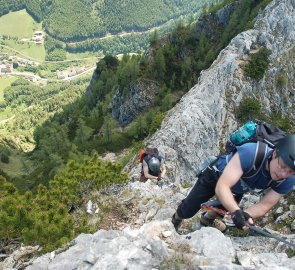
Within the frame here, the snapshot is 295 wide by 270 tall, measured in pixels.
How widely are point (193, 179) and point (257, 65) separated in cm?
2263

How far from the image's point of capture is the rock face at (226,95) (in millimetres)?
36906

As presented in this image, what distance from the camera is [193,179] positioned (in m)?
36.1

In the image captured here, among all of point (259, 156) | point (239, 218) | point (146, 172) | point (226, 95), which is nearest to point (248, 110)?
point (226, 95)

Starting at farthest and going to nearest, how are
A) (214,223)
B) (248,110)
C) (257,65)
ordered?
(257,65) → (248,110) → (214,223)

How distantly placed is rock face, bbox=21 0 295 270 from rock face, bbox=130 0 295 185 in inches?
4.3

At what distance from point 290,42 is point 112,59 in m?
73.8

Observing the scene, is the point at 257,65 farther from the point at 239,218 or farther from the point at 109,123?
the point at 239,218

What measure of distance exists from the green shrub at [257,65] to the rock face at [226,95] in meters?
0.87

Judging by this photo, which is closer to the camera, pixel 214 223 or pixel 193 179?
pixel 214 223

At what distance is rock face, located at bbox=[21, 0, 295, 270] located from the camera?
923 centimetres

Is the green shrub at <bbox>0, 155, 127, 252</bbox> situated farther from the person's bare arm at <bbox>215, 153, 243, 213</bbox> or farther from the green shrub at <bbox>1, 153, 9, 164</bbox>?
the green shrub at <bbox>1, 153, 9, 164</bbox>

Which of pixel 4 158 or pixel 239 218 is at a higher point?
pixel 239 218

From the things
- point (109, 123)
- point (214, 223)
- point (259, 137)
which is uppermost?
point (259, 137)

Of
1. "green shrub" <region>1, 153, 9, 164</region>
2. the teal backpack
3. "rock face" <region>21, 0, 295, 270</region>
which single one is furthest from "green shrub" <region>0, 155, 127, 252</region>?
"green shrub" <region>1, 153, 9, 164</region>
